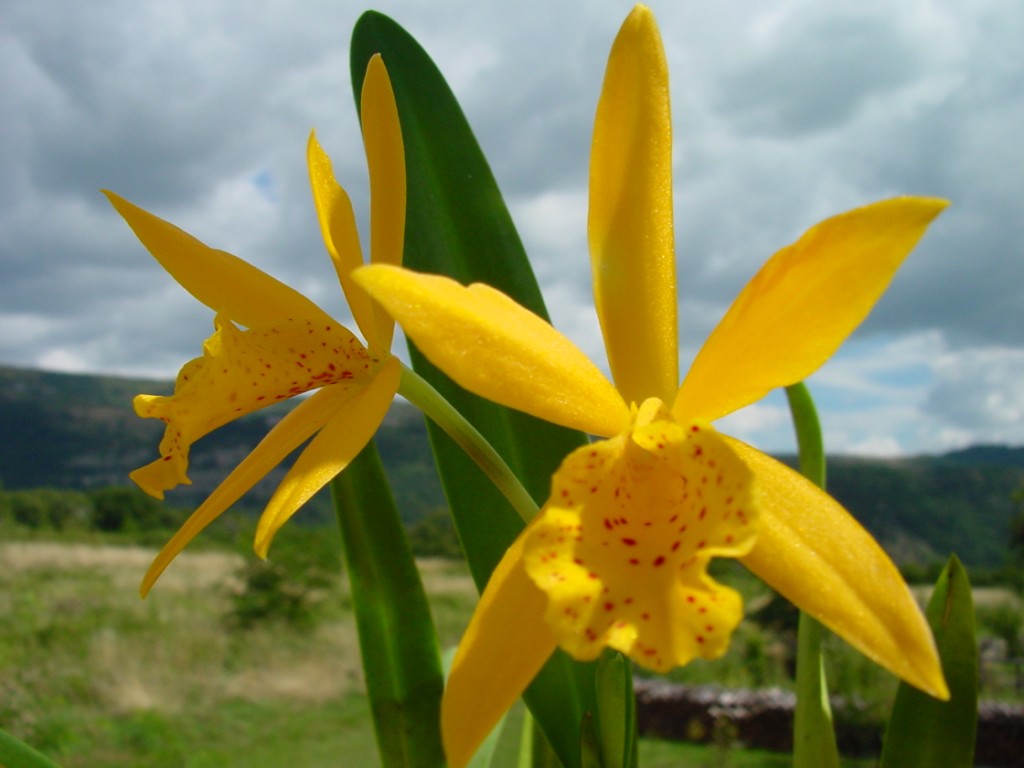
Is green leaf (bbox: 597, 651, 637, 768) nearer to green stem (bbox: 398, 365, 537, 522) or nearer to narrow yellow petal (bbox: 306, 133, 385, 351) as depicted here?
green stem (bbox: 398, 365, 537, 522)

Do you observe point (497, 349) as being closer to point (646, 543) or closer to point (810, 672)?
point (646, 543)

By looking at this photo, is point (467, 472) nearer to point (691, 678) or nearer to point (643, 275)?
point (643, 275)

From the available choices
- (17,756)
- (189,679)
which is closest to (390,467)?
(189,679)

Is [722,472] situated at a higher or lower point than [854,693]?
higher

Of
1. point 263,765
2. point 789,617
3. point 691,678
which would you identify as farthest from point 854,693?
point 263,765

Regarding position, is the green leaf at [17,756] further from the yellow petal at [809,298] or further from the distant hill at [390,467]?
the distant hill at [390,467]

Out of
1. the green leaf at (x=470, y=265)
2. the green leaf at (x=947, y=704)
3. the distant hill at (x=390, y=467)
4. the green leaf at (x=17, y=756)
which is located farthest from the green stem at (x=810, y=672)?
the distant hill at (x=390, y=467)
